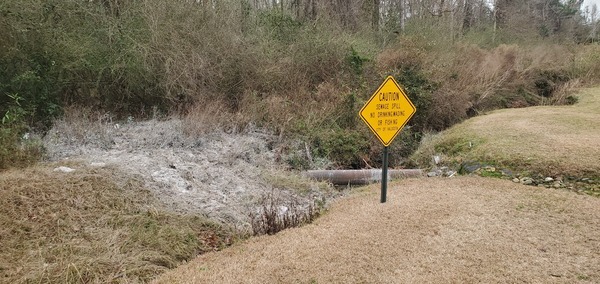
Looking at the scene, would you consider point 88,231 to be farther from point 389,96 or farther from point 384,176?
point 389,96

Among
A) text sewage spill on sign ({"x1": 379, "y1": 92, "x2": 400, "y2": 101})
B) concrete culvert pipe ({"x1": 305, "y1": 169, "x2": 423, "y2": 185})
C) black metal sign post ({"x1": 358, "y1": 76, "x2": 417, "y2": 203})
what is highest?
text sewage spill on sign ({"x1": 379, "y1": 92, "x2": 400, "y2": 101})

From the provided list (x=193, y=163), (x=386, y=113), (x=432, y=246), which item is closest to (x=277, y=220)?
(x=432, y=246)

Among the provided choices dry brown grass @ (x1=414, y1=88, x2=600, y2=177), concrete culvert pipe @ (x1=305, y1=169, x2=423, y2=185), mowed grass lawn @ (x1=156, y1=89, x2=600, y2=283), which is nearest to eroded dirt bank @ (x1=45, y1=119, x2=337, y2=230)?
concrete culvert pipe @ (x1=305, y1=169, x2=423, y2=185)

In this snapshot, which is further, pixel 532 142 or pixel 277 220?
pixel 532 142

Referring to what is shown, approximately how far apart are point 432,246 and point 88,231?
4.04 metres

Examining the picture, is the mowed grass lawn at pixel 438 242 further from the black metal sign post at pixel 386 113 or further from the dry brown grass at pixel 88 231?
the black metal sign post at pixel 386 113

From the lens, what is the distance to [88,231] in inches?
189

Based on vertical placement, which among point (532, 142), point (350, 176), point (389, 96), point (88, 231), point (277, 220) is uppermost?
point (389, 96)

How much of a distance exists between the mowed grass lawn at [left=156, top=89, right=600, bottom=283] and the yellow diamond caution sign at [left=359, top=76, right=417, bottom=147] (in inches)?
42.3

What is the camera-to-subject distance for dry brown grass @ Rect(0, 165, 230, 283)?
4.15m

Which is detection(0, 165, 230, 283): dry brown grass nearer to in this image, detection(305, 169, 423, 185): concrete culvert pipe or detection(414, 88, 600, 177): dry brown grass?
detection(305, 169, 423, 185): concrete culvert pipe

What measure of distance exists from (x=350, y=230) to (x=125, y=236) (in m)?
2.75

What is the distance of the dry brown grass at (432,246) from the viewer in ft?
12.3

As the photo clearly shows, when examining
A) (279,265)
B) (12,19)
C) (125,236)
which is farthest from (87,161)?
(279,265)
